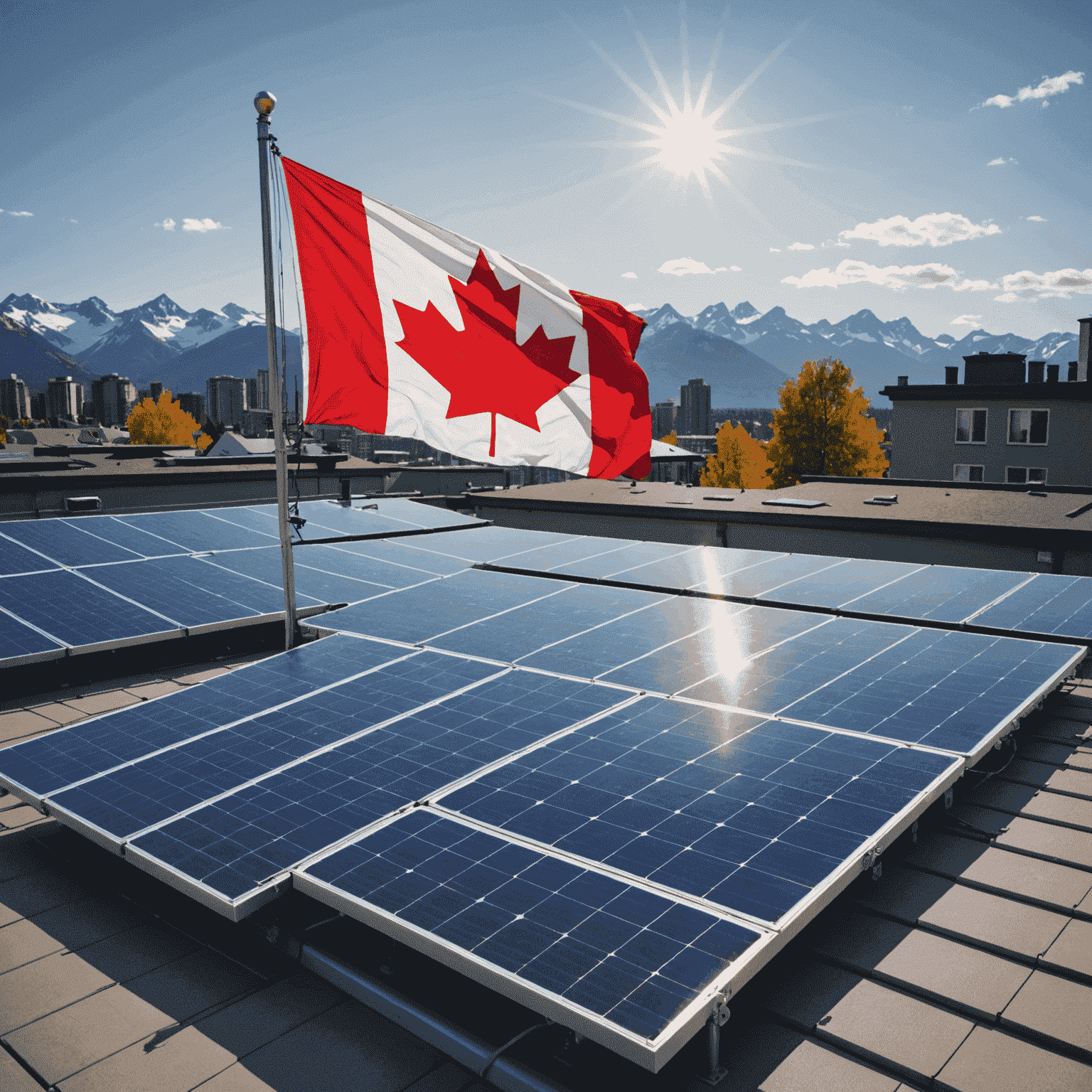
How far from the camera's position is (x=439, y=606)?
11383mm

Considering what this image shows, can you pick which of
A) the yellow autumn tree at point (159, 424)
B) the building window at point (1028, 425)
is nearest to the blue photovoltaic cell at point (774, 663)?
the building window at point (1028, 425)

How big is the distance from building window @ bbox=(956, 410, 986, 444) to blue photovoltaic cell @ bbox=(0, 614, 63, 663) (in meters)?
56.0

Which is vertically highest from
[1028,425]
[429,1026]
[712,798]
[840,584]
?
[1028,425]

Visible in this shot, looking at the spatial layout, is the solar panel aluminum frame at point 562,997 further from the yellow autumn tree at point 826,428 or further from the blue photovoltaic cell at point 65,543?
the yellow autumn tree at point 826,428

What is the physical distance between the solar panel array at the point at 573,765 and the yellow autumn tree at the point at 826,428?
181 ft

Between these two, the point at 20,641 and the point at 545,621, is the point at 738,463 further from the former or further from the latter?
the point at 20,641

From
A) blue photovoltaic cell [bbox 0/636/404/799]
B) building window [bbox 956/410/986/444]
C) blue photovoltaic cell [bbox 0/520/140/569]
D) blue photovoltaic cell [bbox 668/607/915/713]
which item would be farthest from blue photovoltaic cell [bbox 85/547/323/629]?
building window [bbox 956/410/986/444]

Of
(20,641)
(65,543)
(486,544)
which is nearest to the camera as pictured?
(20,641)

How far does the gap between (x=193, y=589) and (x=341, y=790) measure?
7.27 meters

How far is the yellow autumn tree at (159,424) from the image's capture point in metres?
112

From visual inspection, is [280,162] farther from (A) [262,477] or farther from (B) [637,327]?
(A) [262,477]

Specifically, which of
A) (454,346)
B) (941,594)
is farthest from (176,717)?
(941,594)

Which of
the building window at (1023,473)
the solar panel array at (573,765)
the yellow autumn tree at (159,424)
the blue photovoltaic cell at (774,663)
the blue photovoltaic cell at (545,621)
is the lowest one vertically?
the building window at (1023,473)

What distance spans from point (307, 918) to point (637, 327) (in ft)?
26.3
